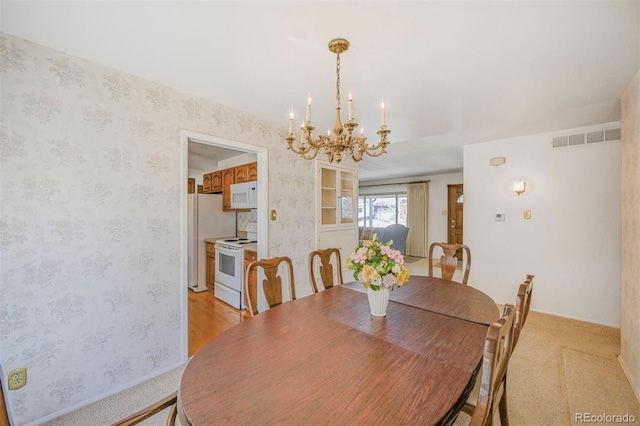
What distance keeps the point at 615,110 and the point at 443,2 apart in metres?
2.81

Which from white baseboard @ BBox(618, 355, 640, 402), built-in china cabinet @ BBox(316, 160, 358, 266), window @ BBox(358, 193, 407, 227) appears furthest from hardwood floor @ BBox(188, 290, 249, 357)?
window @ BBox(358, 193, 407, 227)

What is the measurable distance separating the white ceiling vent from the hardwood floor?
14.7 feet

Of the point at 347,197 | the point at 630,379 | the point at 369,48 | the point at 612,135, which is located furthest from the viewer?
the point at 347,197

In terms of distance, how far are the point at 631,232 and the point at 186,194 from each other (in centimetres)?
366

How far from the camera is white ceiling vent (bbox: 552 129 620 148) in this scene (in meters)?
3.17

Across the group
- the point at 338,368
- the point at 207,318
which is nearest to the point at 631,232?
the point at 338,368

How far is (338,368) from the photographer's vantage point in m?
1.07

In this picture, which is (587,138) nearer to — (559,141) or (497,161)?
(559,141)

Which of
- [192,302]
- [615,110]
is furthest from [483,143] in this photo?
[192,302]

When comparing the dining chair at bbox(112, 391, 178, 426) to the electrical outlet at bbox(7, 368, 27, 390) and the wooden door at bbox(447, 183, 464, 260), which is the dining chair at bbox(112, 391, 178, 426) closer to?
the electrical outlet at bbox(7, 368, 27, 390)

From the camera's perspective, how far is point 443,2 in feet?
4.49

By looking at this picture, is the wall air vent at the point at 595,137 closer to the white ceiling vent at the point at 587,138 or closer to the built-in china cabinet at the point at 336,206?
the white ceiling vent at the point at 587,138

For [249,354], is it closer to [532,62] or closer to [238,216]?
[532,62]

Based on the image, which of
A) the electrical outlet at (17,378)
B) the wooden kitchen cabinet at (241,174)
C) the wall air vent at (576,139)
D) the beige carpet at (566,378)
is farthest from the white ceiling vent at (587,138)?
the electrical outlet at (17,378)
